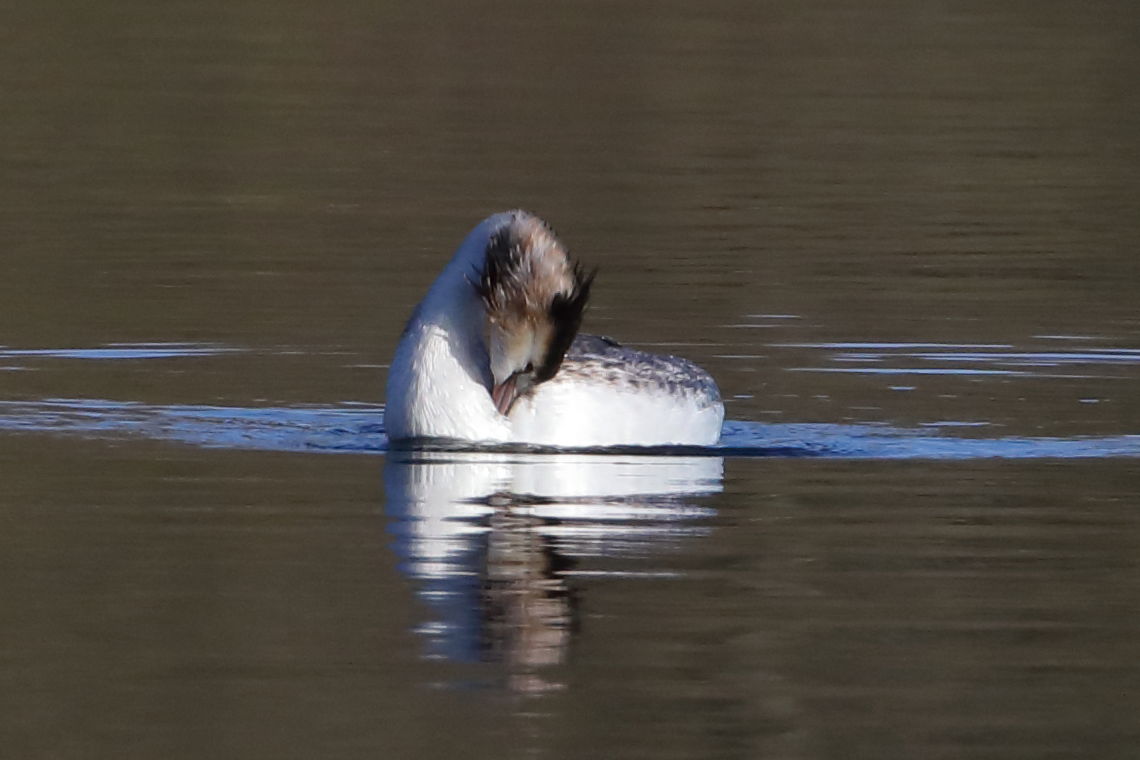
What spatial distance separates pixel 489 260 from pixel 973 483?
82.8 inches

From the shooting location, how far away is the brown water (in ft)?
25.2

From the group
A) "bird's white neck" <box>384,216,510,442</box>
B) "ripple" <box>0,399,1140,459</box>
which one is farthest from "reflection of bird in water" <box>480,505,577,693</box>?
"ripple" <box>0,399,1140,459</box>

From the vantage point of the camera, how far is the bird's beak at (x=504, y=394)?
11.2 metres

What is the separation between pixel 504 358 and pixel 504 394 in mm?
160

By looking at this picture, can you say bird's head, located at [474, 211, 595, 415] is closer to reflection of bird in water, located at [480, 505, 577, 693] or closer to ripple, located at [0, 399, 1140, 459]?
ripple, located at [0, 399, 1140, 459]

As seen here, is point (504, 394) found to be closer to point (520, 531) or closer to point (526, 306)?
point (526, 306)

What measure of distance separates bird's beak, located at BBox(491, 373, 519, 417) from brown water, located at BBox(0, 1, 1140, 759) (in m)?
0.23

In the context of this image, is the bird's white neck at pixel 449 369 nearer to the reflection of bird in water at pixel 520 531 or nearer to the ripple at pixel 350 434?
the reflection of bird in water at pixel 520 531

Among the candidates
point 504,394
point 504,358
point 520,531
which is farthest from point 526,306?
point 520,531

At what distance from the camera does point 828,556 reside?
9516 mm

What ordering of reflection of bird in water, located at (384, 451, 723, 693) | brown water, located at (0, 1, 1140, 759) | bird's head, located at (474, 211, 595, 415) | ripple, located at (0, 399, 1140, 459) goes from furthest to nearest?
1. ripple, located at (0, 399, 1140, 459)
2. bird's head, located at (474, 211, 595, 415)
3. reflection of bird in water, located at (384, 451, 723, 693)
4. brown water, located at (0, 1, 1140, 759)

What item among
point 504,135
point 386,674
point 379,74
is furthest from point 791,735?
point 379,74

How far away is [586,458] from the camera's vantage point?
11.2 m

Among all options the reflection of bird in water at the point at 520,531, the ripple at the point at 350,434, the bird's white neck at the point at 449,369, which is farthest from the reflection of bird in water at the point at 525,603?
the ripple at the point at 350,434
